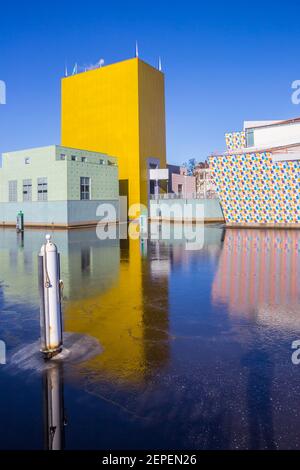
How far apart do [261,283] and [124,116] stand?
37783mm

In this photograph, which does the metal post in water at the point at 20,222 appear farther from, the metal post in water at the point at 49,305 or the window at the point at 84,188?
the metal post in water at the point at 49,305

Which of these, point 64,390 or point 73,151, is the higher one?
point 73,151

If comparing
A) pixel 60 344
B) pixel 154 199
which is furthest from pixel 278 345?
pixel 154 199

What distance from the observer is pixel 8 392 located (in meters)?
4.30

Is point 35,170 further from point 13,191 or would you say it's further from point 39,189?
point 13,191

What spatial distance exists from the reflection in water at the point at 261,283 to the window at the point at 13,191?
27500mm

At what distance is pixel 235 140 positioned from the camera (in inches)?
1668

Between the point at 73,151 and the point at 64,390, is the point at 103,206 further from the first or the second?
the point at 64,390

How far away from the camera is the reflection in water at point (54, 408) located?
11.2 ft

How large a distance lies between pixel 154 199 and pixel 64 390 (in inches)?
1566

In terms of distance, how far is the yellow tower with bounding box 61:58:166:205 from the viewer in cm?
4419

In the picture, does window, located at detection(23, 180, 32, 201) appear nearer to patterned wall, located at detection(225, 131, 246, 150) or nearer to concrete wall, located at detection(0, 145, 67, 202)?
concrete wall, located at detection(0, 145, 67, 202)
